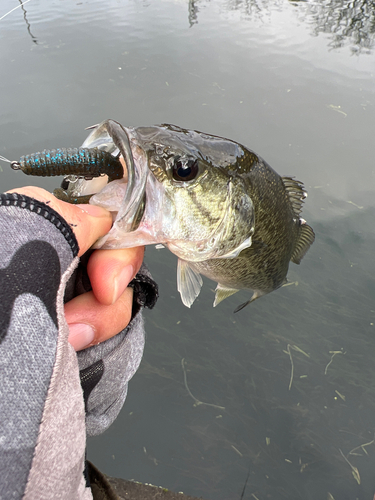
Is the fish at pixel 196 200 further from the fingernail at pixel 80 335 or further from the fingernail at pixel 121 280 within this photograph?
the fingernail at pixel 80 335

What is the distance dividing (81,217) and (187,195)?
42 centimetres

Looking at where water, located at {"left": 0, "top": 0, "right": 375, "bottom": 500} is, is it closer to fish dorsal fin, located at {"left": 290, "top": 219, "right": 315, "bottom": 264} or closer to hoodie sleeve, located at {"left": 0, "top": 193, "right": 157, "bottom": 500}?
fish dorsal fin, located at {"left": 290, "top": 219, "right": 315, "bottom": 264}

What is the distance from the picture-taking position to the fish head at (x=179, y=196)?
1.05 m

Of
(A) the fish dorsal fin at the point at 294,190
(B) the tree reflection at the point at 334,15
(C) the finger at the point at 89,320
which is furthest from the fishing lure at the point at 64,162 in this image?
(B) the tree reflection at the point at 334,15

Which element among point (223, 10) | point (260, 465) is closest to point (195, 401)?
point (260, 465)

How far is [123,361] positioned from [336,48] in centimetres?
801

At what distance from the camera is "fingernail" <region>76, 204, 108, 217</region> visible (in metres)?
1.00

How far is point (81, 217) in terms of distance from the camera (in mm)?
950

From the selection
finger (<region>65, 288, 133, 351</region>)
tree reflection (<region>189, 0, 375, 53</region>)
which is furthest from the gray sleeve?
tree reflection (<region>189, 0, 375, 53</region>)

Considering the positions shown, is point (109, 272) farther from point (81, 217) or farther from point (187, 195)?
point (187, 195)

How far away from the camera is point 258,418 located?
8.82 feet

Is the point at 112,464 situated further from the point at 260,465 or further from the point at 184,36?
the point at 184,36

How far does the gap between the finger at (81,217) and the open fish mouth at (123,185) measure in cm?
4

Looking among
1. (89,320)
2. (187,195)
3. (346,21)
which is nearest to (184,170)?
(187,195)
